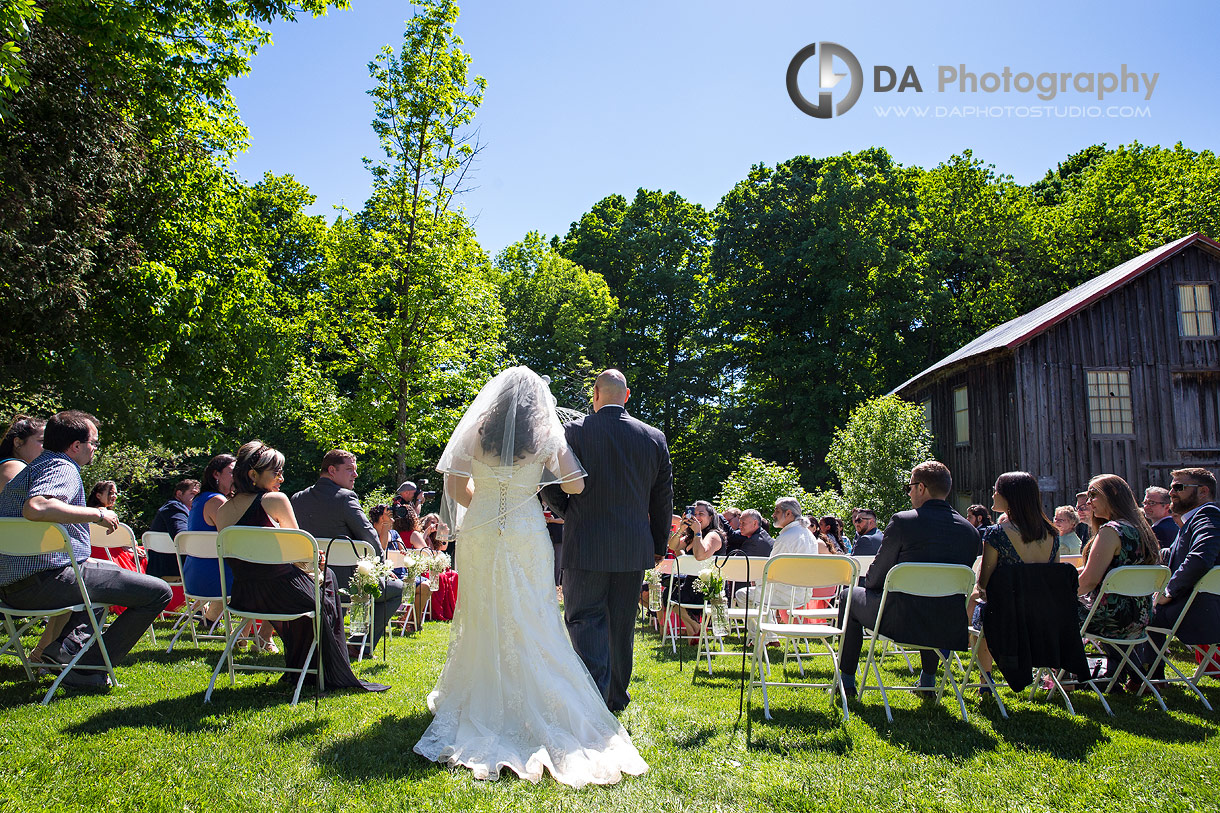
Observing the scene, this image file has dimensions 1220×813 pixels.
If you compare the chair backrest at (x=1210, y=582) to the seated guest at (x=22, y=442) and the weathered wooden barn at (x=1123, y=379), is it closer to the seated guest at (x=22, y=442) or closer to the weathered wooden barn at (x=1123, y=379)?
the seated guest at (x=22, y=442)

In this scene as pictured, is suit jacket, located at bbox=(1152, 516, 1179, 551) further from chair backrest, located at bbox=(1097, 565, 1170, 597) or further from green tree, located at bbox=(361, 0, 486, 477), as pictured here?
green tree, located at bbox=(361, 0, 486, 477)

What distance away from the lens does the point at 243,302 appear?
1742 centimetres

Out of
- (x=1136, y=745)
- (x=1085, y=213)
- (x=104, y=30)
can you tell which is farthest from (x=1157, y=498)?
(x=1085, y=213)

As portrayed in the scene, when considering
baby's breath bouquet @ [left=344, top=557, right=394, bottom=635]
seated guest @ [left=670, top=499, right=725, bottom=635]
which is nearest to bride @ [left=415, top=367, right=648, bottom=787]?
baby's breath bouquet @ [left=344, top=557, right=394, bottom=635]

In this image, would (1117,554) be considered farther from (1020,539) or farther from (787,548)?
(787,548)

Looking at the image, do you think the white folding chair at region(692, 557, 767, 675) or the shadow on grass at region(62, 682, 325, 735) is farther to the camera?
the white folding chair at region(692, 557, 767, 675)

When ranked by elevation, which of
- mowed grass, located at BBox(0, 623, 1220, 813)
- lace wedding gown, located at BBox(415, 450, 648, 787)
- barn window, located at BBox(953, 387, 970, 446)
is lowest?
mowed grass, located at BBox(0, 623, 1220, 813)

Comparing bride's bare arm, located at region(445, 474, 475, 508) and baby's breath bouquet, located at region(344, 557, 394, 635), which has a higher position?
bride's bare arm, located at region(445, 474, 475, 508)

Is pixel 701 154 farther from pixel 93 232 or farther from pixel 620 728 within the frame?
pixel 620 728

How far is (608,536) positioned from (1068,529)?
7.34 m

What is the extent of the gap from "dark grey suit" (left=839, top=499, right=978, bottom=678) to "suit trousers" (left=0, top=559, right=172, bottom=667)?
191 inches

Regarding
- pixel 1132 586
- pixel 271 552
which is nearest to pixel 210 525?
pixel 271 552

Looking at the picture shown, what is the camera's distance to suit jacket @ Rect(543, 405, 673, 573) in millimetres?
4938

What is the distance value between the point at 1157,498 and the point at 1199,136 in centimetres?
3192
